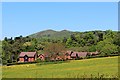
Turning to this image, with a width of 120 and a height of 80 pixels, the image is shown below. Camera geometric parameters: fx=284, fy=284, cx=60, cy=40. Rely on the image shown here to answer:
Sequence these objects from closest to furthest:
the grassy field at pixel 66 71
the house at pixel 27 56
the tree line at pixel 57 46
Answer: the grassy field at pixel 66 71, the tree line at pixel 57 46, the house at pixel 27 56

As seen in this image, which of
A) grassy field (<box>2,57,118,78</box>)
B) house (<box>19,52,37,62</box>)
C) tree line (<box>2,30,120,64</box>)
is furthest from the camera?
house (<box>19,52,37,62</box>)

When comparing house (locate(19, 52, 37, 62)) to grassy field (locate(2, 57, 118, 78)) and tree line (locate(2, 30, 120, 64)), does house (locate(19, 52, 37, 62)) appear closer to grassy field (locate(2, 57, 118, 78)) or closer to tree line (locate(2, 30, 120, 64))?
tree line (locate(2, 30, 120, 64))

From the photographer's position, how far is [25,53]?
7381 centimetres

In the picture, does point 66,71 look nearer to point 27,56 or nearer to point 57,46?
point 57,46

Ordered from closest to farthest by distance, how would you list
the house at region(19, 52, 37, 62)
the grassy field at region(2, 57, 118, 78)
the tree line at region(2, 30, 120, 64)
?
1. the grassy field at region(2, 57, 118, 78)
2. the tree line at region(2, 30, 120, 64)
3. the house at region(19, 52, 37, 62)

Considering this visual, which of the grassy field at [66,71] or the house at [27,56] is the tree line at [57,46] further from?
the grassy field at [66,71]

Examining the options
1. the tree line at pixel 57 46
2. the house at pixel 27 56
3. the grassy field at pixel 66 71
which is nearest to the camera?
the grassy field at pixel 66 71

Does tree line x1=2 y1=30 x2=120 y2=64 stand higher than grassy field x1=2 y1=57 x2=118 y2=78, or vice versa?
tree line x1=2 y1=30 x2=120 y2=64

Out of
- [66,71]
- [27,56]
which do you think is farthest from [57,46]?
[66,71]

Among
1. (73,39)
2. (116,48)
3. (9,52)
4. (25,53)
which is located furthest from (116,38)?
(9,52)

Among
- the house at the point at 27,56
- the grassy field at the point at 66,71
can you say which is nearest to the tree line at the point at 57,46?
the house at the point at 27,56

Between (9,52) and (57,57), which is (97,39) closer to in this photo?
(57,57)

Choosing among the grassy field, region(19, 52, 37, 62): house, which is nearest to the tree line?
region(19, 52, 37, 62): house

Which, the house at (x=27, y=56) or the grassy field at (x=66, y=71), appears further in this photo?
the house at (x=27, y=56)
